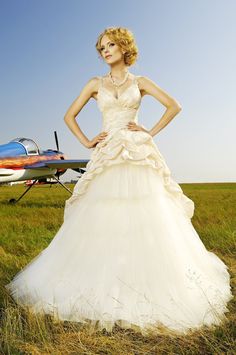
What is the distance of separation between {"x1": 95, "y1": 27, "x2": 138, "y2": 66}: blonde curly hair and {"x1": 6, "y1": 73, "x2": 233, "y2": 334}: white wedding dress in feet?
0.93

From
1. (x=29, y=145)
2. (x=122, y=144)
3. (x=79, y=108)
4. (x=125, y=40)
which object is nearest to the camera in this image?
(x=122, y=144)

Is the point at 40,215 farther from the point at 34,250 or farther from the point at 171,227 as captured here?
the point at 171,227

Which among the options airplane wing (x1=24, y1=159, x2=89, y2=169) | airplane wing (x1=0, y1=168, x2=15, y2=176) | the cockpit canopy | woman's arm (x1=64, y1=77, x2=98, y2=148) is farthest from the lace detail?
the cockpit canopy

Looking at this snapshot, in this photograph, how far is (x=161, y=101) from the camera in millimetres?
3791

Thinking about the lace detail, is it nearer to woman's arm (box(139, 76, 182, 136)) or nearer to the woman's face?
woman's arm (box(139, 76, 182, 136))

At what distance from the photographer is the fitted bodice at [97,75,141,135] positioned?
3637 millimetres

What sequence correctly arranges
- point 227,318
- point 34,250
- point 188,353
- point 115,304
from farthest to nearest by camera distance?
point 34,250 → point 227,318 → point 115,304 → point 188,353

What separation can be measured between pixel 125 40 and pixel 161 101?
70 cm

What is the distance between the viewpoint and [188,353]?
272cm

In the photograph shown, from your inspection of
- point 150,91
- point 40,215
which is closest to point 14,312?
point 150,91

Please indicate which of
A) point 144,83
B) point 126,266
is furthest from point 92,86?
point 126,266

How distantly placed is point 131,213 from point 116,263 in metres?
0.45

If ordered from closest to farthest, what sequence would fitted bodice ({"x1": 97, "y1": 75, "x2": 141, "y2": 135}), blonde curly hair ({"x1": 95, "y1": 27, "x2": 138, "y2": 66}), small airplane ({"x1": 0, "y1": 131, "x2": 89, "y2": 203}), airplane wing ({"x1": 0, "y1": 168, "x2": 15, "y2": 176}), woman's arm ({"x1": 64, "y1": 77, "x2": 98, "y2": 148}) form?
fitted bodice ({"x1": 97, "y1": 75, "x2": 141, "y2": 135})
blonde curly hair ({"x1": 95, "y1": 27, "x2": 138, "y2": 66})
woman's arm ({"x1": 64, "y1": 77, "x2": 98, "y2": 148})
airplane wing ({"x1": 0, "y1": 168, "x2": 15, "y2": 176})
small airplane ({"x1": 0, "y1": 131, "x2": 89, "y2": 203})

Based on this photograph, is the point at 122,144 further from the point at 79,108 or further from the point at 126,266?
the point at 126,266
